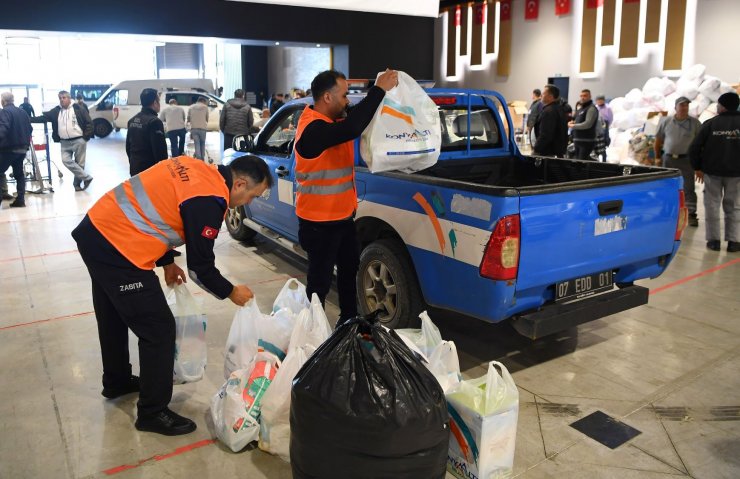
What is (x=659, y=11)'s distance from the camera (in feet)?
52.4

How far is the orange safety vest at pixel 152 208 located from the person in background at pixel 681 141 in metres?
6.97

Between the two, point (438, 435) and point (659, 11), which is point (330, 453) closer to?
point (438, 435)

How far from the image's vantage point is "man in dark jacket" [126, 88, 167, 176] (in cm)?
716

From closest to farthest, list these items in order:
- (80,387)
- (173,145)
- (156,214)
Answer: (156,214) < (80,387) < (173,145)

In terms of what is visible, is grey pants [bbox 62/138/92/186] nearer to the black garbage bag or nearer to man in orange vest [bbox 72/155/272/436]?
man in orange vest [bbox 72/155/272/436]

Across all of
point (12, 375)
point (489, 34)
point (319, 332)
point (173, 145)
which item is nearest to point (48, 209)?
point (173, 145)

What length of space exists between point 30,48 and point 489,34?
844 inches

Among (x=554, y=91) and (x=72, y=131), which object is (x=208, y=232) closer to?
(x=554, y=91)

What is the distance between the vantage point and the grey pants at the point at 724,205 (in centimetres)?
667

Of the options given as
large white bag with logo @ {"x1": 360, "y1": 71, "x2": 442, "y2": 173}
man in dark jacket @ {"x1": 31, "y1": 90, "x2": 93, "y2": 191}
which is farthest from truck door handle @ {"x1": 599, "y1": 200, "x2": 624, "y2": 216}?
man in dark jacket @ {"x1": 31, "y1": 90, "x2": 93, "y2": 191}

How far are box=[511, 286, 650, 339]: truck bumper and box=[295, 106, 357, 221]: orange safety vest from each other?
4.09 feet

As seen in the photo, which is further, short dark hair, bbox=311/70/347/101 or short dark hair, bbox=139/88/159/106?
short dark hair, bbox=139/88/159/106

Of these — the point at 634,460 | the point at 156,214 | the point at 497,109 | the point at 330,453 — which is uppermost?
the point at 497,109

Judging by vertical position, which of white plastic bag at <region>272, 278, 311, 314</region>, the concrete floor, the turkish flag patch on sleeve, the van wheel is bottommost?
the concrete floor
